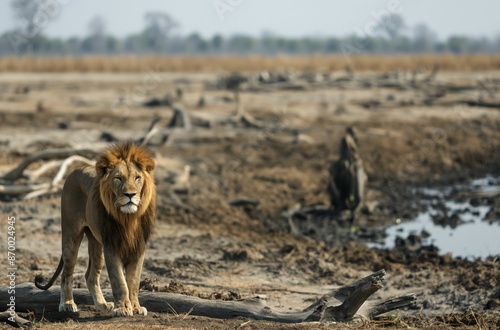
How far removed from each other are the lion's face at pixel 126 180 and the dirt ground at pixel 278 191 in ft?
2.78

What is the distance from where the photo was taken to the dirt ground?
9.12 metres

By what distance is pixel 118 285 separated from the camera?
671 cm

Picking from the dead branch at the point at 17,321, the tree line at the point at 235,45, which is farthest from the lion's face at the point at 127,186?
the tree line at the point at 235,45

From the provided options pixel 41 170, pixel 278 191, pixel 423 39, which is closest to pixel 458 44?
pixel 423 39

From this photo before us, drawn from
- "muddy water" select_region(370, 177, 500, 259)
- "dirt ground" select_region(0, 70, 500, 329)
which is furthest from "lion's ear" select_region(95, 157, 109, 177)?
"muddy water" select_region(370, 177, 500, 259)

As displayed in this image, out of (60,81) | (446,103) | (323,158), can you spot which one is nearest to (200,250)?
(323,158)

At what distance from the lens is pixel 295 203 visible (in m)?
14.7

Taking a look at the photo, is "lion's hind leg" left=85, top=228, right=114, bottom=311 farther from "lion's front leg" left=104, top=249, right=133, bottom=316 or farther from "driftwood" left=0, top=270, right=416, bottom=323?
"lion's front leg" left=104, top=249, right=133, bottom=316

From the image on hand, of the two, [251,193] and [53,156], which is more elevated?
[53,156]

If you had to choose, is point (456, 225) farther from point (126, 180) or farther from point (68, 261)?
point (126, 180)

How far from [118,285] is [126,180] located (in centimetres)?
78

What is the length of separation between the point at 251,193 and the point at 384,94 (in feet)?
48.0

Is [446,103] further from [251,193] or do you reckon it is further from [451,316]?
[451,316]

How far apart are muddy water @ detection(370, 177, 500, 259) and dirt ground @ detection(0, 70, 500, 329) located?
23cm
